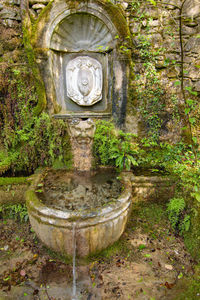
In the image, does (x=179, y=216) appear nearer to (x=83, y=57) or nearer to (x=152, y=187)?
(x=152, y=187)

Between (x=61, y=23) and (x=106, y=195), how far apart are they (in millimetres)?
3665

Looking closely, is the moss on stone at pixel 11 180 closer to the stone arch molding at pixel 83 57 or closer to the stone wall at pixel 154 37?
the stone arch molding at pixel 83 57

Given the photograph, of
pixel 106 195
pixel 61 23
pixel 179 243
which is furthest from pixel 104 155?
pixel 61 23

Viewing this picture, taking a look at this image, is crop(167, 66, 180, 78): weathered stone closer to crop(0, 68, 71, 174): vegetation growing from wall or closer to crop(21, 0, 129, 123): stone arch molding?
crop(21, 0, 129, 123): stone arch molding

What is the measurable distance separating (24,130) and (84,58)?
223cm

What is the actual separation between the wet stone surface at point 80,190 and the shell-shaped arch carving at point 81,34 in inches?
107

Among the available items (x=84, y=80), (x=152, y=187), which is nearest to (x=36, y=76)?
(x=84, y=80)

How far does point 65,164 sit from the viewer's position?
167 inches

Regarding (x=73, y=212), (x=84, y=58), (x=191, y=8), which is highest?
(x=191, y=8)

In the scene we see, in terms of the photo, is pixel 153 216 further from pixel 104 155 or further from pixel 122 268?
pixel 104 155

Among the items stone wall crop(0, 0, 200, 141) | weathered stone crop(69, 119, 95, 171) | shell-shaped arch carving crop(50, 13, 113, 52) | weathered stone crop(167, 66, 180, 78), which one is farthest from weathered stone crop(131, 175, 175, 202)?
shell-shaped arch carving crop(50, 13, 113, 52)

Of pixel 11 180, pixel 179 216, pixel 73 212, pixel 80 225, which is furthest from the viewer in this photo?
pixel 11 180

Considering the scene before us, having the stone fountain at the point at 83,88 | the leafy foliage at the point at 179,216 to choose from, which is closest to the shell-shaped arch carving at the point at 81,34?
the stone fountain at the point at 83,88

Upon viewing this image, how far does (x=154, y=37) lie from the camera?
3879 mm
